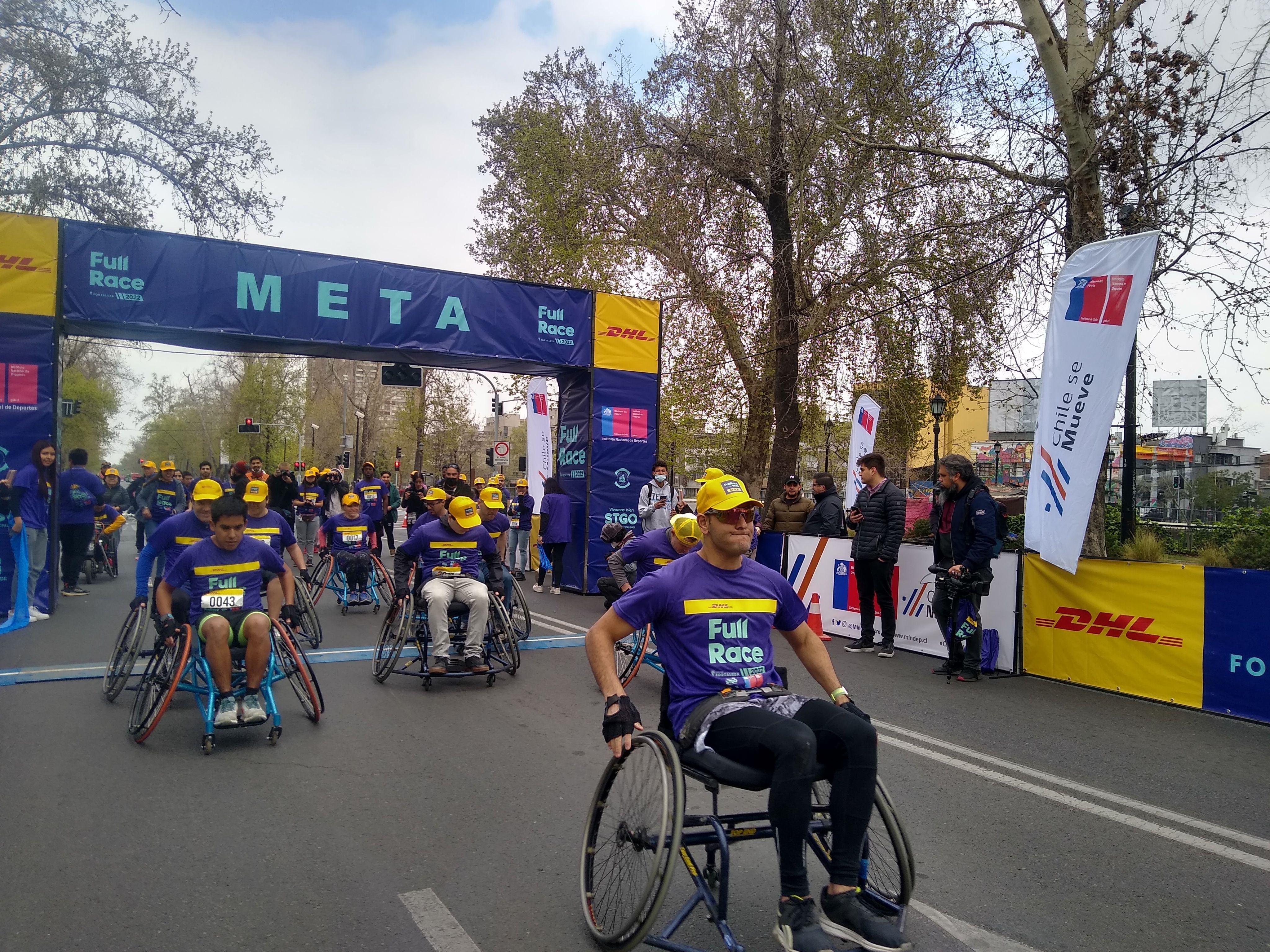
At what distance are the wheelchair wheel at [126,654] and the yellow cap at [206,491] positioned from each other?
94 cm

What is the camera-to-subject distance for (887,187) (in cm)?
1689

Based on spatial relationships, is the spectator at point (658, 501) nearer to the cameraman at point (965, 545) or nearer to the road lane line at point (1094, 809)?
the cameraman at point (965, 545)

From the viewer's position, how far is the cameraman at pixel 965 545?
866 cm

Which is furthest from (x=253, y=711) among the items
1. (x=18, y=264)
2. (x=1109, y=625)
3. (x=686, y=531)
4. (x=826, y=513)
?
(x=18, y=264)

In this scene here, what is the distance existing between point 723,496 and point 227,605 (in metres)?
4.16

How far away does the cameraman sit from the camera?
8.66 m

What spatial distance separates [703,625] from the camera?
357 cm

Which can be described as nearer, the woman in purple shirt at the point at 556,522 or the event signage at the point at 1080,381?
the event signage at the point at 1080,381

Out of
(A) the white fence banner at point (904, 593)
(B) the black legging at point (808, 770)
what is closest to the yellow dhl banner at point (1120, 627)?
(A) the white fence banner at point (904, 593)

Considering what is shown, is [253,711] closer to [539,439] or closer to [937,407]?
[539,439]

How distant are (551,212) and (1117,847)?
23.5m

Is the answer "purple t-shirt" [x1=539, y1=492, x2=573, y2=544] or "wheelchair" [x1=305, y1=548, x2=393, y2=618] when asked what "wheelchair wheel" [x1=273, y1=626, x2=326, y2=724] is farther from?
"purple t-shirt" [x1=539, y1=492, x2=573, y2=544]

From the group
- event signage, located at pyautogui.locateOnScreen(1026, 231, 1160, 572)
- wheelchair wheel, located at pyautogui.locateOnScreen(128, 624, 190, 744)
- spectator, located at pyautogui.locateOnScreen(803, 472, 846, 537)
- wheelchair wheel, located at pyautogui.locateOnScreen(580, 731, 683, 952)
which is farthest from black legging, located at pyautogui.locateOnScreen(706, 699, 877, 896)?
spectator, located at pyautogui.locateOnScreen(803, 472, 846, 537)

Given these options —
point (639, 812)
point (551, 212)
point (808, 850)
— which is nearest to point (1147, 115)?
point (808, 850)
